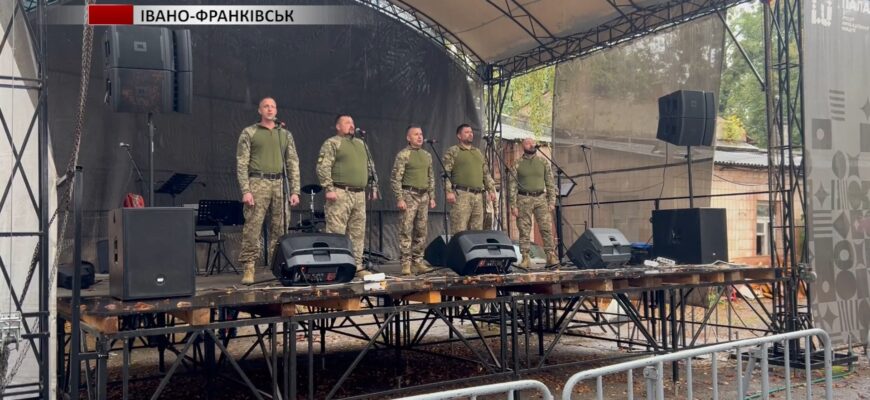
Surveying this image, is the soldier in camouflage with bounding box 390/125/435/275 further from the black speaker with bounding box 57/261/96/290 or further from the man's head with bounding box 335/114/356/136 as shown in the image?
the black speaker with bounding box 57/261/96/290

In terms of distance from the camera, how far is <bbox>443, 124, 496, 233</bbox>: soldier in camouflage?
23.1 feet

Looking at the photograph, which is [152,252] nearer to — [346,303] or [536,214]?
[346,303]

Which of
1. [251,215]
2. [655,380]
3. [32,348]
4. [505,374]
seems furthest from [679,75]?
[32,348]

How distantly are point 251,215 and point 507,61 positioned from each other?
626 centimetres

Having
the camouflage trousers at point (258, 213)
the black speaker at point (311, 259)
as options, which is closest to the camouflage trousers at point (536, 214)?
the camouflage trousers at point (258, 213)

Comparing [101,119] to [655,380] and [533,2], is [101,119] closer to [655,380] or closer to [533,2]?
[533,2]

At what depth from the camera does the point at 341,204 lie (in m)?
5.92

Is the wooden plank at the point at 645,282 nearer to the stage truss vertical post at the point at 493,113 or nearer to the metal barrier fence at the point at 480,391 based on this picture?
the metal barrier fence at the point at 480,391

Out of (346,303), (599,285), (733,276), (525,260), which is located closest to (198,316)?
(346,303)

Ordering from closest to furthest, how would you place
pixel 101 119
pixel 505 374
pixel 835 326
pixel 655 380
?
pixel 655 380 → pixel 505 374 → pixel 835 326 → pixel 101 119

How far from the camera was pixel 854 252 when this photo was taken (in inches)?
291

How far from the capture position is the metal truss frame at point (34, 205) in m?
4.09

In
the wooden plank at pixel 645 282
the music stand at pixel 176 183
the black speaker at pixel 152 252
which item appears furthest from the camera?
the music stand at pixel 176 183

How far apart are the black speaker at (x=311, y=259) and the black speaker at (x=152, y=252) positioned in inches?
31.9
